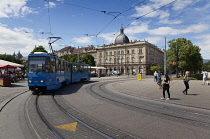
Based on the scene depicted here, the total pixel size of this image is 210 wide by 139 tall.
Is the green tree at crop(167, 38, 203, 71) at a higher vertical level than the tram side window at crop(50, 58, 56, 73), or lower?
higher

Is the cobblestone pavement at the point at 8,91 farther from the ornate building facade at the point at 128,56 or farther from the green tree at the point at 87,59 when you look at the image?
the ornate building facade at the point at 128,56

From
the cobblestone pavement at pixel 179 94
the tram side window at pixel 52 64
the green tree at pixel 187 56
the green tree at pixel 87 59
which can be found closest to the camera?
the cobblestone pavement at pixel 179 94

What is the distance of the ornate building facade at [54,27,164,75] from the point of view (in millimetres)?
70375

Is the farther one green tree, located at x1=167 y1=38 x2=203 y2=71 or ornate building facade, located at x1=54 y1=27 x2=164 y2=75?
ornate building facade, located at x1=54 y1=27 x2=164 y2=75

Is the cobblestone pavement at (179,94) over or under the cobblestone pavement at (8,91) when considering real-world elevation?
under

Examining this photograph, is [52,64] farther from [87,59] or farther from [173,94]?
[87,59]

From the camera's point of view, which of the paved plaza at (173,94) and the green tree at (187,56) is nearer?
the paved plaza at (173,94)

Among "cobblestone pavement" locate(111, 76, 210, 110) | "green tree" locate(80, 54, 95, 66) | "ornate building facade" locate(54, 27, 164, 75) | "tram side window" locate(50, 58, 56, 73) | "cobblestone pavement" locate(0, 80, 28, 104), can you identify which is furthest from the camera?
"ornate building facade" locate(54, 27, 164, 75)

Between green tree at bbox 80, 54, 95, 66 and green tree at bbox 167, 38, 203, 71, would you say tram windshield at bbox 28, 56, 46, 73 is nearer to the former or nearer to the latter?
green tree at bbox 167, 38, 203, 71

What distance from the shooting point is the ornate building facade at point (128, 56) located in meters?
70.4

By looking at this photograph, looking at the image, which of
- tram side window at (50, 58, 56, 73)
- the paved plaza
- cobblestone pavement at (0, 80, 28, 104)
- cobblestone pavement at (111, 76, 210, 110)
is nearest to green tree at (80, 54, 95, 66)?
cobblestone pavement at (0, 80, 28, 104)

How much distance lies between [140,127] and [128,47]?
237ft

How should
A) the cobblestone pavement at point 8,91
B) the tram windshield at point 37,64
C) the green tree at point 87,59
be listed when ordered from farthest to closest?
the green tree at point 87,59
the tram windshield at point 37,64
the cobblestone pavement at point 8,91

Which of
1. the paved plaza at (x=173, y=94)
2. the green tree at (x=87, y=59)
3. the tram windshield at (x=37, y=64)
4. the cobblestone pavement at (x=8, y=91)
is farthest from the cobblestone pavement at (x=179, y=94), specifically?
the green tree at (x=87, y=59)
